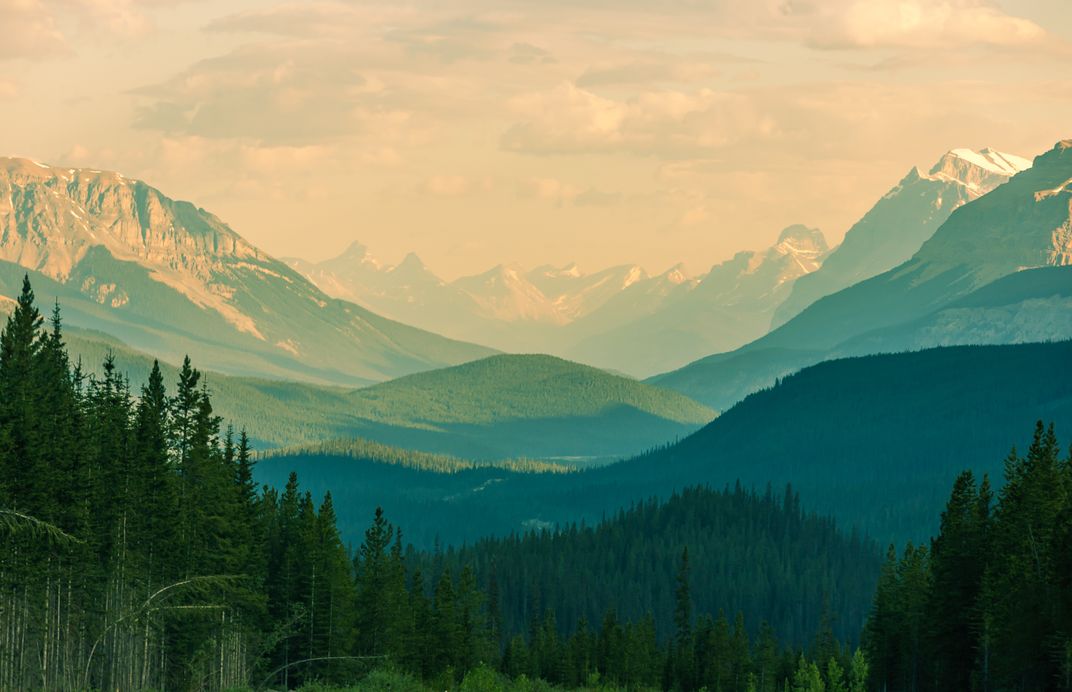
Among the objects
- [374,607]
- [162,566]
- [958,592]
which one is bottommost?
[374,607]

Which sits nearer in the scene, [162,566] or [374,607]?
[162,566]

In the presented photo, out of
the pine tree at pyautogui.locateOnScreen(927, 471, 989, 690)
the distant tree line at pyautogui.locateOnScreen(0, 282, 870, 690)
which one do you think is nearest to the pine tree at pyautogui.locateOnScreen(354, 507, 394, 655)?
the distant tree line at pyautogui.locateOnScreen(0, 282, 870, 690)

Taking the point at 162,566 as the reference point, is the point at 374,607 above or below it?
below

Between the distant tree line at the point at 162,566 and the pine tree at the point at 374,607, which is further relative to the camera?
the pine tree at the point at 374,607

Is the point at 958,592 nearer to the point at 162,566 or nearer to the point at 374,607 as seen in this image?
the point at 374,607

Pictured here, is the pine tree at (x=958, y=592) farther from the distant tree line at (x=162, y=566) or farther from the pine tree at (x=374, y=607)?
the pine tree at (x=374, y=607)

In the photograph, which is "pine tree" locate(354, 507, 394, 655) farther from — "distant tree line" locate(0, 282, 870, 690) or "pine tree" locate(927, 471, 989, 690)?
"pine tree" locate(927, 471, 989, 690)

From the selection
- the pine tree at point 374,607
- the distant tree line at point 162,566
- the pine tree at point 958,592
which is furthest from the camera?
the pine tree at point 374,607

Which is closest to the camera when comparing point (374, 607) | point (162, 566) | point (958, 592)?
point (162, 566)

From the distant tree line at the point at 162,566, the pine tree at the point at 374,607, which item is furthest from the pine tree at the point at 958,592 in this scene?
the pine tree at the point at 374,607

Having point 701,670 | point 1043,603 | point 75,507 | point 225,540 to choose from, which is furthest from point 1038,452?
point 701,670

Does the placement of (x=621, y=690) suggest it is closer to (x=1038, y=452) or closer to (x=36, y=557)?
(x=1038, y=452)

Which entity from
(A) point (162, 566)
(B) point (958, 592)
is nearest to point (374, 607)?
(A) point (162, 566)

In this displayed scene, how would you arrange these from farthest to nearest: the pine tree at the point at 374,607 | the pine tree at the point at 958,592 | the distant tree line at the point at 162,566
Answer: the pine tree at the point at 374,607
the pine tree at the point at 958,592
the distant tree line at the point at 162,566
